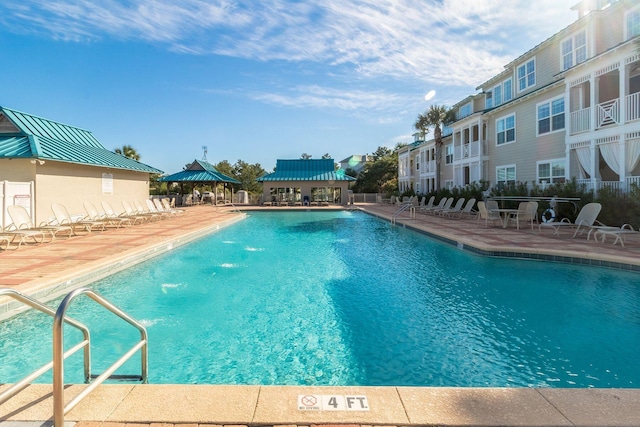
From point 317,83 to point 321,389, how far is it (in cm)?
1969

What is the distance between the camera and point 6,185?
454 inches

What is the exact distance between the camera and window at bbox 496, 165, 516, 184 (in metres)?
19.3

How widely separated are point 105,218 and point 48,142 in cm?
407

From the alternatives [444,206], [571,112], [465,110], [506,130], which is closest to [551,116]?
[571,112]

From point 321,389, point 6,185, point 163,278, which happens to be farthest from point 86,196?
point 321,389

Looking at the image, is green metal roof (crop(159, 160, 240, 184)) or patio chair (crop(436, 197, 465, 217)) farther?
green metal roof (crop(159, 160, 240, 184))

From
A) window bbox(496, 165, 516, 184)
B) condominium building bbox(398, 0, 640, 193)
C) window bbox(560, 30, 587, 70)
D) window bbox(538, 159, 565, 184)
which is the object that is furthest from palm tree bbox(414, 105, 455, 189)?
window bbox(560, 30, 587, 70)

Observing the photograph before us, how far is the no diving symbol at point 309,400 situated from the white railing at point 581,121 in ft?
52.4

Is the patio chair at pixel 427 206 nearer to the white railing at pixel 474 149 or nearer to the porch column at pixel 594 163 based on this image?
the white railing at pixel 474 149

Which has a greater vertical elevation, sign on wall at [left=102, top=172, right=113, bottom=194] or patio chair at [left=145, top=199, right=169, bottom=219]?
sign on wall at [left=102, top=172, right=113, bottom=194]

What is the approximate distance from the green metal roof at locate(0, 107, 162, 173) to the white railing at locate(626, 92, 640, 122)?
20465 mm

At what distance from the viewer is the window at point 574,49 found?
15898 mm

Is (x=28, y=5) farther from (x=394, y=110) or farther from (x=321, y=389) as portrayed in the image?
(x=394, y=110)

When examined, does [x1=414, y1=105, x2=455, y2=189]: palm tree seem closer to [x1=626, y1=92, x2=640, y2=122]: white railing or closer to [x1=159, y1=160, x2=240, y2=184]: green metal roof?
[x1=626, y1=92, x2=640, y2=122]: white railing
